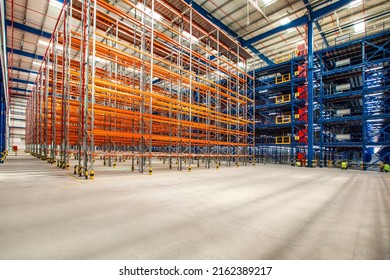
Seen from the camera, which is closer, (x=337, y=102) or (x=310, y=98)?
(x=310, y=98)

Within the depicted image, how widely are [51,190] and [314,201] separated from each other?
20.6ft

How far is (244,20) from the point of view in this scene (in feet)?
59.3

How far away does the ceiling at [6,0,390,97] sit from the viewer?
14656 mm

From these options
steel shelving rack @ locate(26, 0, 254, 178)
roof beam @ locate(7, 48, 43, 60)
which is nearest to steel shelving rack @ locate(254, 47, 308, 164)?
steel shelving rack @ locate(26, 0, 254, 178)

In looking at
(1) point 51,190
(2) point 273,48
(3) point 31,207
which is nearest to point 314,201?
(3) point 31,207

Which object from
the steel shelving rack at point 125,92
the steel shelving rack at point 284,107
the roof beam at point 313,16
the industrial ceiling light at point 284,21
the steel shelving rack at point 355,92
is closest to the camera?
the steel shelving rack at point 125,92

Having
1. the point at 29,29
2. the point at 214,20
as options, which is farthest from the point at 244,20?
the point at 29,29

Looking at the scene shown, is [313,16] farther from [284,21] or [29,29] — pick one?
[29,29]

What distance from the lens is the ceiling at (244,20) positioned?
48.1ft

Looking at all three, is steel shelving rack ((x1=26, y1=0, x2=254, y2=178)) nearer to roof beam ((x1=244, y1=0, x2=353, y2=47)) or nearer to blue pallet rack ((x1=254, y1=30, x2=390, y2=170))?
roof beam ((x1=244, y1=0, x2=353, y2=47))

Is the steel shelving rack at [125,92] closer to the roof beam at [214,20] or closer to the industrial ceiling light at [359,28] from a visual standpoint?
the roof beam at [214,20]

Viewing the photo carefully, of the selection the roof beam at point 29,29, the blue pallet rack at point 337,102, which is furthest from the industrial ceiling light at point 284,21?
the roof beam at point 29,29
